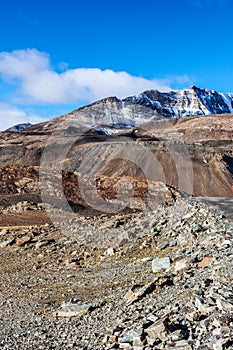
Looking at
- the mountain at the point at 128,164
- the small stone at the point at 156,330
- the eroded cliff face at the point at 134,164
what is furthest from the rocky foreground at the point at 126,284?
the eroded cliff face at the point at 134,164

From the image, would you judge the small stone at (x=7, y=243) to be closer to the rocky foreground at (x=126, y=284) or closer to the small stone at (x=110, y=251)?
the rocky foreground at (x=126, y=284)

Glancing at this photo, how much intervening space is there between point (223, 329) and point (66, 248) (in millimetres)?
13633

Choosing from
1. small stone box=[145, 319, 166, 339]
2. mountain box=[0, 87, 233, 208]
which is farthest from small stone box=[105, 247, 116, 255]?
mountain box=[0, 87, 233, 208]

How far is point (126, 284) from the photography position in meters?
15.2

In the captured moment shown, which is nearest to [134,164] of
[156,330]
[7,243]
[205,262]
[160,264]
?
[7,243]

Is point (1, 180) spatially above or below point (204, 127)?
below

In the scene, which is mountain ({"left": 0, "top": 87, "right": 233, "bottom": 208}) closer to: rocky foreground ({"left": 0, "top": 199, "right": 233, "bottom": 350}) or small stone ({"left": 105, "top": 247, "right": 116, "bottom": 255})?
rocky foreground ({"left": 0, "top": 199, "right": 233, "bottom": 350})

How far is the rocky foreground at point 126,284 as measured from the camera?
10016 millimetres

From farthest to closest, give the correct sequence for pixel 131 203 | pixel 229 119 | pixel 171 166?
pixel 229 119, pixel 171 166, pixel 131 203

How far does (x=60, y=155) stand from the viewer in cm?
11906

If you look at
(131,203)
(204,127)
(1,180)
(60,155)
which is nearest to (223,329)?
(131,203)

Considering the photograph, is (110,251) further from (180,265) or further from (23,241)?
(23,241)

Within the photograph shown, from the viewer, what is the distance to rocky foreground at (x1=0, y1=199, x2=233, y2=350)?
1002 centimetres

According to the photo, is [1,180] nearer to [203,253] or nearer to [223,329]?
[203,253]
